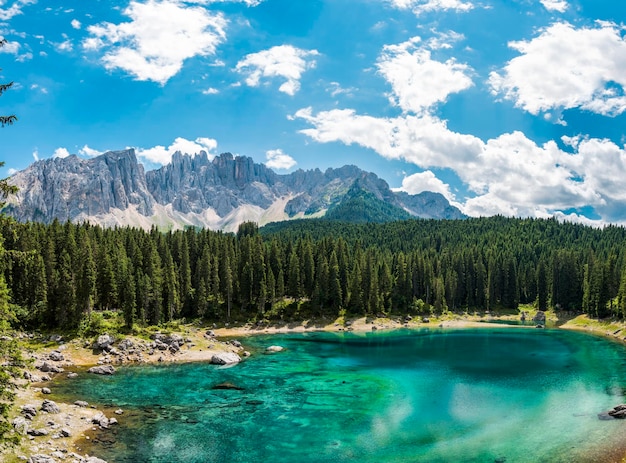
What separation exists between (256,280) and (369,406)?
8581 centimetres

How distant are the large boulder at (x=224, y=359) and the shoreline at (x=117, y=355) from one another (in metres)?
2.69

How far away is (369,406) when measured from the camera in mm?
54812

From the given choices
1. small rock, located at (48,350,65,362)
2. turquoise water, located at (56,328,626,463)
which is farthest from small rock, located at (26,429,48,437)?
small rock, located at (48,350,65,362)

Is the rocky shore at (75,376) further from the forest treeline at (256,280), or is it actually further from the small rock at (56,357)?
the forest treeline at (256,280)

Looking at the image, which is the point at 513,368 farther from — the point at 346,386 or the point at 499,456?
the point at 499,456

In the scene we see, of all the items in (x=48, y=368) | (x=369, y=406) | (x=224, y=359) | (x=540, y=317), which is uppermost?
(x=48, y=368)

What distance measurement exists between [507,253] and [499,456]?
172 metres

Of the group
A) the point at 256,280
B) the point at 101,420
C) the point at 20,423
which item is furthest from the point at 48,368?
the point at 256,280

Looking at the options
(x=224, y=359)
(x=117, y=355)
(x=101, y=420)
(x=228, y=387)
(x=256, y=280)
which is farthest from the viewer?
(x=256, y=280)

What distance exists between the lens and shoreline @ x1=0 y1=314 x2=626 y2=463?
37.3 m

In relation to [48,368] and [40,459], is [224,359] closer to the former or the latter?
[48,368]

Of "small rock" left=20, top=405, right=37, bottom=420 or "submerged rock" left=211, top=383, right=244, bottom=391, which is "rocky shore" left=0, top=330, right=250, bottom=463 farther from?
"submerged rock" left=211, top=383, right=244, bottom=391

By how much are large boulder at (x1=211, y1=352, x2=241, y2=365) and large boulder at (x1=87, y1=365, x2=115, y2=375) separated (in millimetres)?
16652

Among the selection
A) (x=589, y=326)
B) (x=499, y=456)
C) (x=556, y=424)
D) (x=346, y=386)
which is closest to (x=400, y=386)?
(x=346, y=386)
